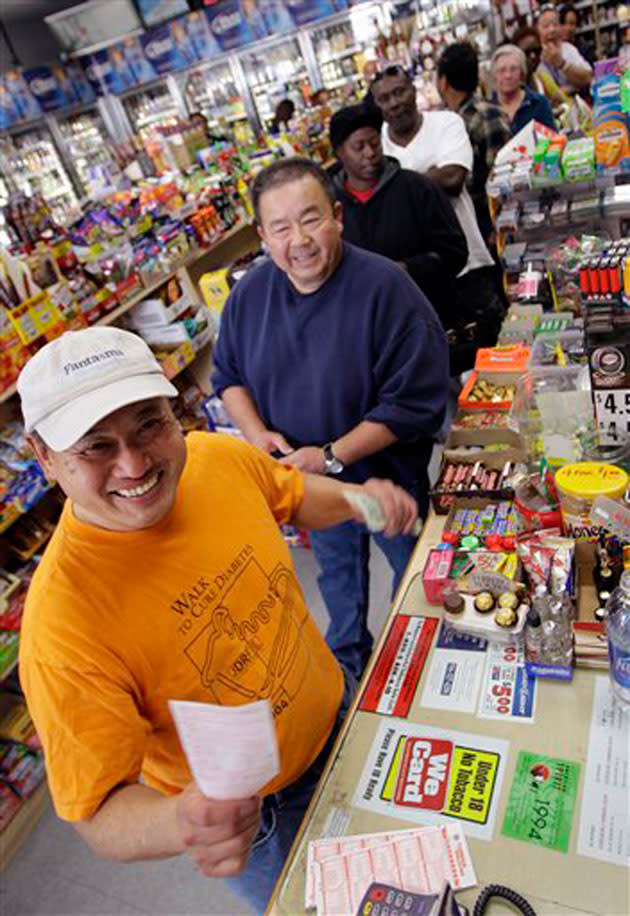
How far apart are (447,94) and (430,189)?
1988 mm

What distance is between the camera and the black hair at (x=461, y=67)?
13.8 feet

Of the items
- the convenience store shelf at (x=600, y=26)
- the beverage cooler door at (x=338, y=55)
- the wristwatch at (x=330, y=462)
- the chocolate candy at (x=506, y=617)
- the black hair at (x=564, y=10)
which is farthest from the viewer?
the beverage cooler door at (x=338, y=55)

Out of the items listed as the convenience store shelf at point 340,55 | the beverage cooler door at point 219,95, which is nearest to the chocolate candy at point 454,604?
the convenience store shelf at point 340,55

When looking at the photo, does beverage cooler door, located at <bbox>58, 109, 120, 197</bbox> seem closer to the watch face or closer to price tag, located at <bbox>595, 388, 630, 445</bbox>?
the watch face

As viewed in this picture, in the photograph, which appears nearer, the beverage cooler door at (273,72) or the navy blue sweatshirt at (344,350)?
the navy blue sweatshirt at (344,350)

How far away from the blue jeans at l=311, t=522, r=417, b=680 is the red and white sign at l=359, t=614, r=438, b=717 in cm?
81

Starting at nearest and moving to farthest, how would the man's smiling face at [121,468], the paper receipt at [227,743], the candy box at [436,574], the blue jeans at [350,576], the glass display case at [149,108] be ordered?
Answer: the paper receipt at [227,743] < the man's smiling face at [121,468] < the candy box at [436,574] < the blue jeans at [350,576] < the glass display case at [149,108]

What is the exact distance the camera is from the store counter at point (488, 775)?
3.65ft

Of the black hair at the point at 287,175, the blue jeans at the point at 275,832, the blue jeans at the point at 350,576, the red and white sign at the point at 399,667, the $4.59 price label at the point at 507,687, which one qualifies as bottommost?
the blue jeans at the point at 350,576

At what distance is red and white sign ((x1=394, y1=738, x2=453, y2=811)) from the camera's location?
126 centimetres

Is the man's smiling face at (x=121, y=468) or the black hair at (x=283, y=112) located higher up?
the black hair at (x=283, y=112)

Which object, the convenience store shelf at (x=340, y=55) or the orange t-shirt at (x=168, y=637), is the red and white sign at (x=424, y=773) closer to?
the orange t-shirt at (x=168, y=637)

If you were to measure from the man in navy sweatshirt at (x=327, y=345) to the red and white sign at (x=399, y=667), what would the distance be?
69 cm

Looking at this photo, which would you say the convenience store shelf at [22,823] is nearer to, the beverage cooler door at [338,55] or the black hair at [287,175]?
the black hair at [287,175]
